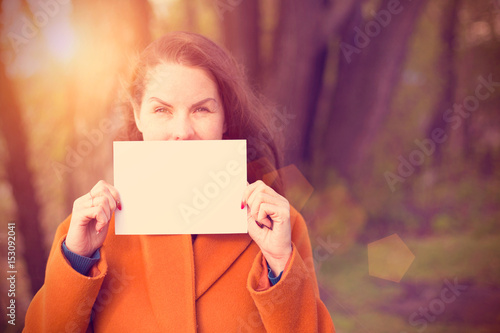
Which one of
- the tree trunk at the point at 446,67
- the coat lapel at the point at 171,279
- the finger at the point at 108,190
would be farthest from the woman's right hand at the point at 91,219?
the tree trunk at the point at 446,67

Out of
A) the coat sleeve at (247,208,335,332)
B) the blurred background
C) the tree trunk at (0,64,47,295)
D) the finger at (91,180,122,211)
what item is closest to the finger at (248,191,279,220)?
the coat sleeve at (247,208,335,332)

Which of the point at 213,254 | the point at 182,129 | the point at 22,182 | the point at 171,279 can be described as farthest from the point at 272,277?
the point at 22,182

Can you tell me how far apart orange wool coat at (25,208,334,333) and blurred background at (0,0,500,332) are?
1.51 feet

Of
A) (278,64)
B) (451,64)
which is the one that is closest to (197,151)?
(278,64)

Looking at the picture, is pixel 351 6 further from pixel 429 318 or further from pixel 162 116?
pixel 429 318

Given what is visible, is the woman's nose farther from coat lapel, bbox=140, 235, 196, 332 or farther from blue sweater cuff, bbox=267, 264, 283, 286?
blue sweater cuff, bbox=267, 264, 283, 286

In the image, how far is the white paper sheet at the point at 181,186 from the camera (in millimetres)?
1271

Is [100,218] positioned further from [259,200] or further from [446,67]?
[446,67]

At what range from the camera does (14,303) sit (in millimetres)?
1691

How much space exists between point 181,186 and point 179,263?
0.26 m

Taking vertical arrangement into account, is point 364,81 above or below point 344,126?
above

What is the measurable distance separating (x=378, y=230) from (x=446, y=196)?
331 millimetres

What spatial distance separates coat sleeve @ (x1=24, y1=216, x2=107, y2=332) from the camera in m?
1.19

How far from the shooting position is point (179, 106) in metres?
1.29
